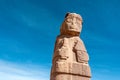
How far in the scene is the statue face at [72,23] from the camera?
12.1m

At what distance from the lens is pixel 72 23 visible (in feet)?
39.9

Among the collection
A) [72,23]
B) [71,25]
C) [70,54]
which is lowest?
[70,54]

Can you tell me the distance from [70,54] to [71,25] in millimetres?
1449

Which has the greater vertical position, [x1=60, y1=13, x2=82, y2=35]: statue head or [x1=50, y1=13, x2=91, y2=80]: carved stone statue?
[x1=60, y1=13, x2=82, y2=35]: statue head

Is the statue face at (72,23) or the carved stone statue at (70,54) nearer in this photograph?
the carved stone statue at (70,54)

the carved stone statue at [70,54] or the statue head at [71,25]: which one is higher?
the statue head at [71,25]

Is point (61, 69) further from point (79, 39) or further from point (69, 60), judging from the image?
point (79, 39)

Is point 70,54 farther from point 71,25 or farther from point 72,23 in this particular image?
point 72,23

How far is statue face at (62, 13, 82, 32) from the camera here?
12.1 metres

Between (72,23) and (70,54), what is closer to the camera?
(70,54)

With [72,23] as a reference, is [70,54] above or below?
below

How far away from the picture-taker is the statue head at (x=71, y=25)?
12117 mm

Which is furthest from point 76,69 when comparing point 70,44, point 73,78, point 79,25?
point 79,25

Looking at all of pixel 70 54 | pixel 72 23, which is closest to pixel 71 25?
pixel 72 23
